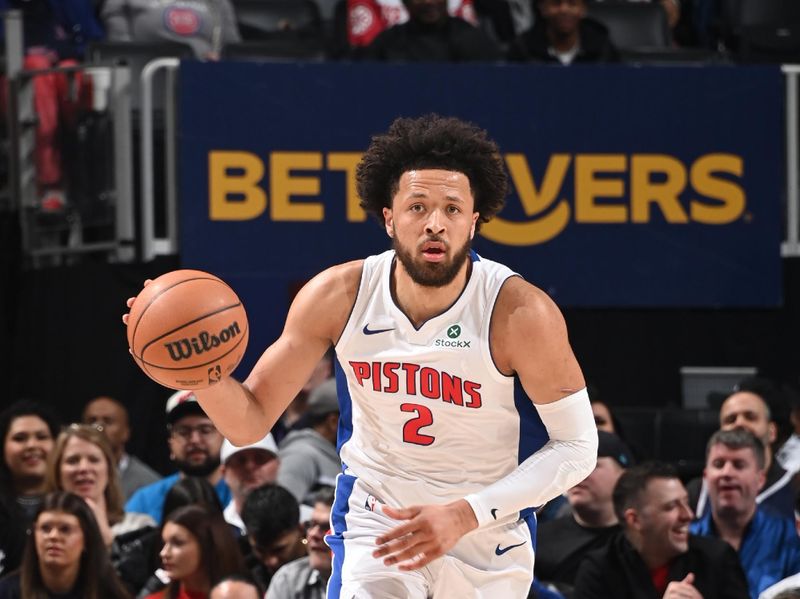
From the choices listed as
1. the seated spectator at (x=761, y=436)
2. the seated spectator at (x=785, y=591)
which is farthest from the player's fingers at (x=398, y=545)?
the seated spectator at (x=761, y=436)

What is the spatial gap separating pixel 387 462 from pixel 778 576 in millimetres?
2845

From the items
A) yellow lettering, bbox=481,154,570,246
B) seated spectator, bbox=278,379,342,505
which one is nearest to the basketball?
seated spectator, bbox=278,379,342,505

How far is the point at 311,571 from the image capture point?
6.68 m

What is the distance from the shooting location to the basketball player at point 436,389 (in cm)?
468

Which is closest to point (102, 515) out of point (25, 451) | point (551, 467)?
point (25, 451)

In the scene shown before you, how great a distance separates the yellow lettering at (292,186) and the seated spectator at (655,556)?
11.6 feet

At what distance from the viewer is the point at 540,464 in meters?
4.62

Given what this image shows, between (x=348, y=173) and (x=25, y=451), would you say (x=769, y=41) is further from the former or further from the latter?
(x=25, y=451)

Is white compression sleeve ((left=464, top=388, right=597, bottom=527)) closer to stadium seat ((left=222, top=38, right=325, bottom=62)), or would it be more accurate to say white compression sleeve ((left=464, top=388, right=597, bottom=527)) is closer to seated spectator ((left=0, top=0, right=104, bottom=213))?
seated spectator ((left=0, top=0, right=104, bottom=213))

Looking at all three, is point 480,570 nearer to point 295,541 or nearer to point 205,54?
point 295,541

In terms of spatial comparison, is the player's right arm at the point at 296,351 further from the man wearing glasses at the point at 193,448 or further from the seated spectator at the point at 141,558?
the man wearing glasses at the point at 193,448

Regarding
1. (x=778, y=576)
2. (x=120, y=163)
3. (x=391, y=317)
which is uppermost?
(x=120, y=163)

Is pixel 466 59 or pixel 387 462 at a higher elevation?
pixel 466 59

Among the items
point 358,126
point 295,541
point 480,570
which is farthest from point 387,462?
point 358,126
